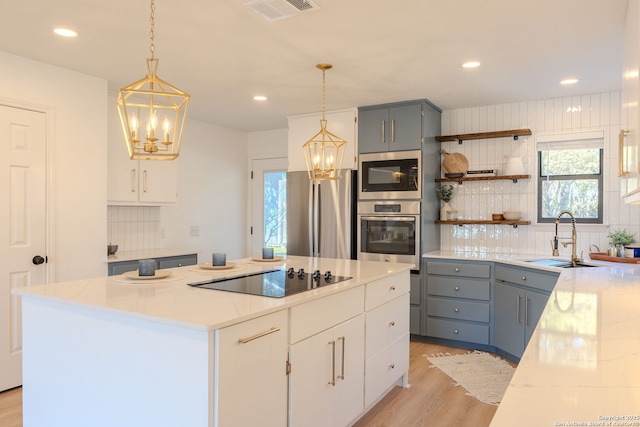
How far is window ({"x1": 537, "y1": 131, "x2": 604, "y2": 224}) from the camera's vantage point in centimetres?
411

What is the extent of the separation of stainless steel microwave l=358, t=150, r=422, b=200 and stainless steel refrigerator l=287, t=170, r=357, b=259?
0.50ft

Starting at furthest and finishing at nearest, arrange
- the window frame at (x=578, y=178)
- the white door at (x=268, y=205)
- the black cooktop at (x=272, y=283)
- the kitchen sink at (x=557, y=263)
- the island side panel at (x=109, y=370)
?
1. the white door at (x=268, y=205)
2. the window frame at (x=578, y=178)
3. the kitchen sink at (x=557, y=263)
4. the black cooktop at (x=272, y=283)
5. the island side panel at (x=109, y=370)

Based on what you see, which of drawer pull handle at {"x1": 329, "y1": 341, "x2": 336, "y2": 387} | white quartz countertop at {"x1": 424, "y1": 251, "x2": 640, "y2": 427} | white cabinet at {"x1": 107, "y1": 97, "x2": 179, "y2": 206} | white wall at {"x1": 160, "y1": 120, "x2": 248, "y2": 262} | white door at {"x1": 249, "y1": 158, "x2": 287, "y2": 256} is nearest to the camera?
white quartz countertop at {"x1": 424, "y1": 251, "x2": 640, "y2": 427}

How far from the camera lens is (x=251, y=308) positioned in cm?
173

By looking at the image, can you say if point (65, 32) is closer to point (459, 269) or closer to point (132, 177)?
point (132, 177)

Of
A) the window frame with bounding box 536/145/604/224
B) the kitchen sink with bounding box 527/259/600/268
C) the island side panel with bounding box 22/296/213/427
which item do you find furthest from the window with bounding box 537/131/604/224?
the island side panel with bounding box 22/296/213/427

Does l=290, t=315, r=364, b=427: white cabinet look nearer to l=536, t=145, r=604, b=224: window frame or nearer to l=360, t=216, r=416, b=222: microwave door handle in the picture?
l=360, t=216, r=416, b=222: microwave door handle

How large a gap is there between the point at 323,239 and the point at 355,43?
2297 mm

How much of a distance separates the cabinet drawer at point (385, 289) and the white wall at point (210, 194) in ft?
9.48

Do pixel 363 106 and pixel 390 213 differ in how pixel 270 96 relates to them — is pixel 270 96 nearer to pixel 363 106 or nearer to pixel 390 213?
pixel 363 106

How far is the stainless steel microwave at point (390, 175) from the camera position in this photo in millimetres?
4297

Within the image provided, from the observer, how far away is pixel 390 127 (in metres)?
4.43

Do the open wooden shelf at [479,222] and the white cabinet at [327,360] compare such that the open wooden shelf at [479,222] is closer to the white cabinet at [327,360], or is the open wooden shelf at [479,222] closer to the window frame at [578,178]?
the window frame at [578,178]

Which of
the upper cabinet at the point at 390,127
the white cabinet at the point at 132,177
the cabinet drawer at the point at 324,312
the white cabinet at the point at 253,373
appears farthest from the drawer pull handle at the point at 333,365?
the white cabinet at the point at 132,177
